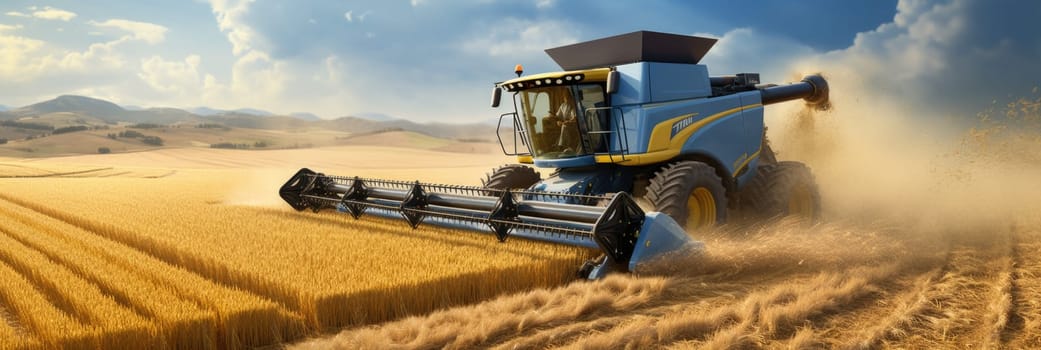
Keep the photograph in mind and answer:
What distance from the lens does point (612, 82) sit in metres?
7.06

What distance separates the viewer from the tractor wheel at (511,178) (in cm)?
851

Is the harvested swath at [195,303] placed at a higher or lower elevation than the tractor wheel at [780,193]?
lower

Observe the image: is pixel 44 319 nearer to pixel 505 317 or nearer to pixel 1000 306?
pixel 505 317

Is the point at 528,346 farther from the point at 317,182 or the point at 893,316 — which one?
the point at 317,182

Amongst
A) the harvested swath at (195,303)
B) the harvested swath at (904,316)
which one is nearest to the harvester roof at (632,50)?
the harvested swath at (904,316)

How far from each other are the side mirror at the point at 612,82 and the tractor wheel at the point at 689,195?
0.95 meters

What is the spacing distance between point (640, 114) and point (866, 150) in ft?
22.3

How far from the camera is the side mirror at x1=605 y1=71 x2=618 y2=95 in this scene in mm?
7036

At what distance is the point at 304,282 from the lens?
453cm

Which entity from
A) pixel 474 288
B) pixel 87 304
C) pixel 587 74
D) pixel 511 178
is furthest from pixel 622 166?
pixel 87 304

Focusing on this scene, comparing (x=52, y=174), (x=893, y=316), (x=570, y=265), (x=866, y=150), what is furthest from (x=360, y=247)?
(x=52, y=174)

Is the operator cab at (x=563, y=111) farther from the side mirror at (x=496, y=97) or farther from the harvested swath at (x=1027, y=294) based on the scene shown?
the harvested swath at (x=1027, y=294)

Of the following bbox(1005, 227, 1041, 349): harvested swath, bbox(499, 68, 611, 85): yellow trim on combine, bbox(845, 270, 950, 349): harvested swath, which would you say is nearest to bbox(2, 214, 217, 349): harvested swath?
bbox(845, 270, 950, 349): harvested swath

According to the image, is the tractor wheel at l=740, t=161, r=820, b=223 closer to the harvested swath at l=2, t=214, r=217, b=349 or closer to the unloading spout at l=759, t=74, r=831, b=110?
the unloading spout at l=759, t=74, r=831, b=110
